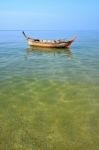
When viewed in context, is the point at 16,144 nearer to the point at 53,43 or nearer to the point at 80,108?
the point at 80,108

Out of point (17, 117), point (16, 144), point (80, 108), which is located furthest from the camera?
point (80, 108)

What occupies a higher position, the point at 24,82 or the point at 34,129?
the point at 34,129

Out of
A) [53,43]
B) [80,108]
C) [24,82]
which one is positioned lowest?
[53,43]

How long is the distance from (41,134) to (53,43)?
30463 millimetres

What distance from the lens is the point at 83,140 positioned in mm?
8391

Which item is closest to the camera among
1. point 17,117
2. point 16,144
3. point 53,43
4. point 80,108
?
point 16,144

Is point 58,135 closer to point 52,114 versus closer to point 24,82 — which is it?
point 52,114

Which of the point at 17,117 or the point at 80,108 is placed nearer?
the point at 17,117

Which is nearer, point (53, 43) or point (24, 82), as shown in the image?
point (24, 82)

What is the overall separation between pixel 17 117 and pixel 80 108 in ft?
10.3

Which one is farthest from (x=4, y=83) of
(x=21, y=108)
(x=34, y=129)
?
(x=34, y=129)

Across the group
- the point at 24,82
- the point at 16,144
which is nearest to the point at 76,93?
the point at 24,82

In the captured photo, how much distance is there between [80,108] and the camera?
11.4m

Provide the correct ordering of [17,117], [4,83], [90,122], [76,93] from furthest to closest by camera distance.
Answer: [4,83]
[76,93]
[17,117]
[90,122]
